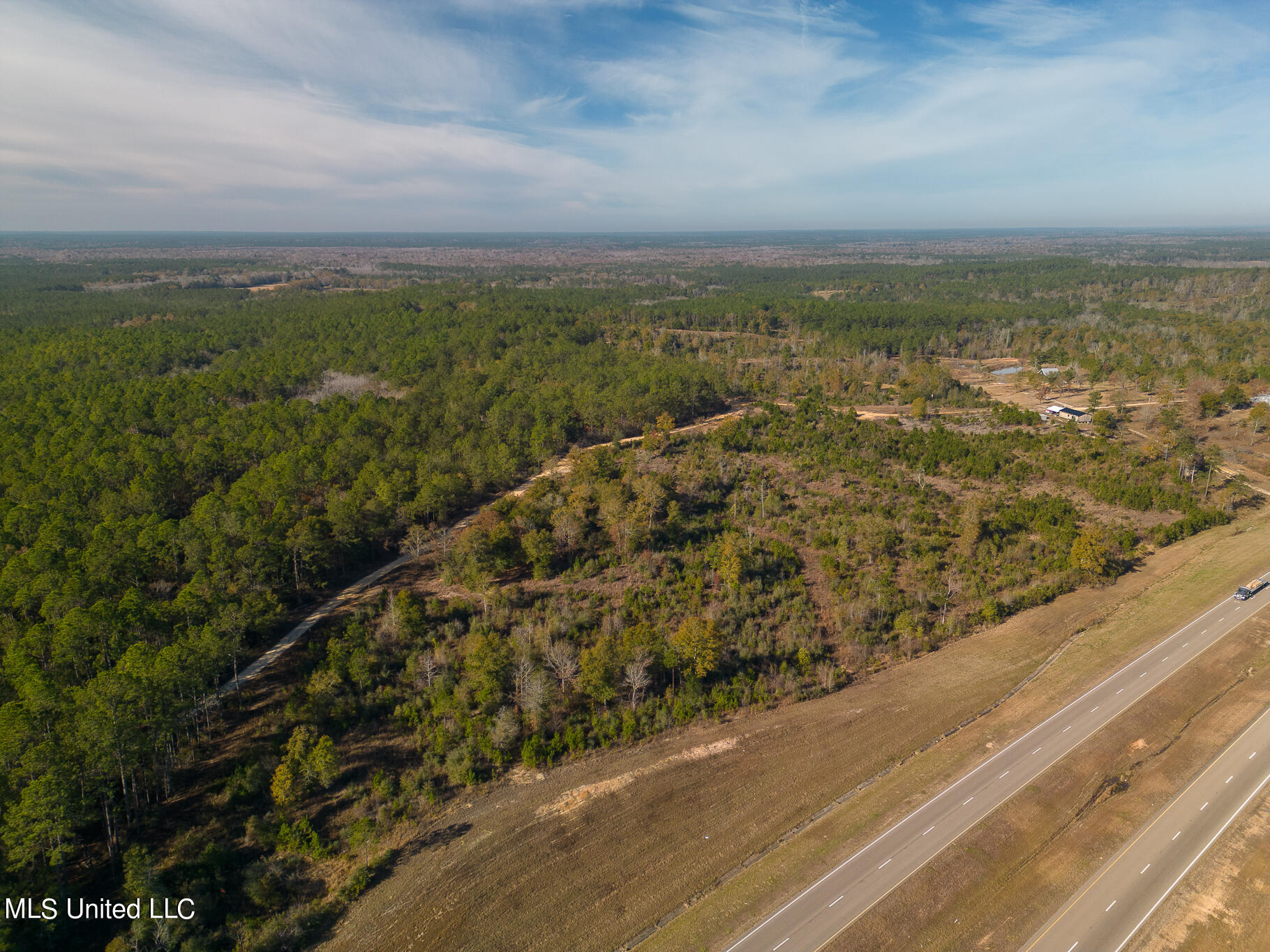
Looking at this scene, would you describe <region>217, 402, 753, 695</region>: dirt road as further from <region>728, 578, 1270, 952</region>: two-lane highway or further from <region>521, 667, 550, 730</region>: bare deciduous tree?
<region>728, 578, 1270, 952</region>: two-lane highway

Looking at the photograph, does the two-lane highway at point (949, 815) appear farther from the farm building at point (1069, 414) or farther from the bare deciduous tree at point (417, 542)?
the farm building at point (1069, 414)

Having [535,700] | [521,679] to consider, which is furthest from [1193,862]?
[521,679]

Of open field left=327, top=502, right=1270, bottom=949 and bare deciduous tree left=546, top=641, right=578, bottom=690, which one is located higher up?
bare deciduous tree left=546, top=641, right=578, bottom=690

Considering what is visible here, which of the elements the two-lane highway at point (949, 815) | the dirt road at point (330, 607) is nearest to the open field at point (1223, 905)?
the two-lane highway at point (949, 815)

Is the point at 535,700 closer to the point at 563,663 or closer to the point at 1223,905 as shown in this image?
the point at 563,663

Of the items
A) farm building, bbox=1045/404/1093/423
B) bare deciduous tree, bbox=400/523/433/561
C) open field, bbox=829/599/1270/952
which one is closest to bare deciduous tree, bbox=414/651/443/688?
bare deciduous tree, bbox=400/523/433/561

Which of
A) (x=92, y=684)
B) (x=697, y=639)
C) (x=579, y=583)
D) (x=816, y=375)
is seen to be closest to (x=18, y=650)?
(x=92, y=684)

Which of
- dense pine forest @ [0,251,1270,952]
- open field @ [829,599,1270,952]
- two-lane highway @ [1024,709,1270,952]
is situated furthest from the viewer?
dense pine forest @ [0,251,1270,952]
